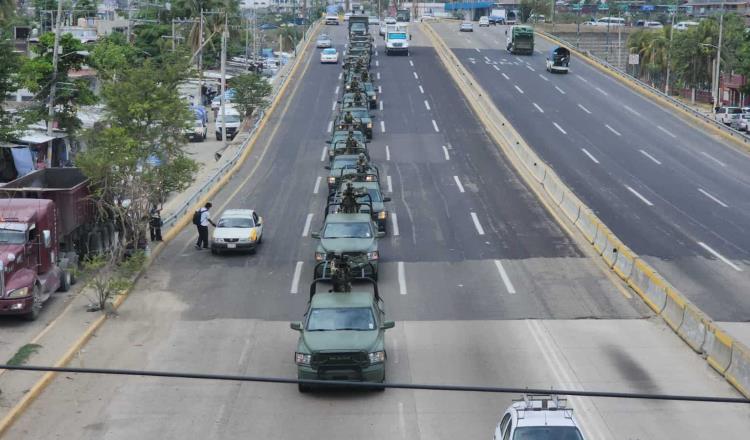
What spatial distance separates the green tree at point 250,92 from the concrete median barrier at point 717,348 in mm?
51082

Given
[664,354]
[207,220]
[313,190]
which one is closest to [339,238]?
[207,220]

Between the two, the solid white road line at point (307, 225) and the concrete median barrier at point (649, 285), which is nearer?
the concrete median barrier at point (649, 285)

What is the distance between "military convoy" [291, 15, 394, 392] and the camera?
774 inches

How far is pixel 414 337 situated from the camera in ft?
79.8

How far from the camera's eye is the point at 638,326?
83.5 feet

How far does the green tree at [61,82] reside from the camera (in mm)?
42312

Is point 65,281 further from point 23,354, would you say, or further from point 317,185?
point 317,185

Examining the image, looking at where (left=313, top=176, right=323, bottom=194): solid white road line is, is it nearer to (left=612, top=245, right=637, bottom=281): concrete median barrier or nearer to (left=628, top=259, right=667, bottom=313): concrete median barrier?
(left=612, top=245, right=637, bottom=281): concrete median barrier

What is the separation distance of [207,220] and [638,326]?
1446 centimetres

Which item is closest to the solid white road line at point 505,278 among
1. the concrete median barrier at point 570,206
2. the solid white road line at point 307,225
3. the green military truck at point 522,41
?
the concrete median barrier at point 570,206

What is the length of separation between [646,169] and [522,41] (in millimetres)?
44780

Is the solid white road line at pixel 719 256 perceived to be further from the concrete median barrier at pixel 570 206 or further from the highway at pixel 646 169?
the concrete median barrier at pixel 570 206

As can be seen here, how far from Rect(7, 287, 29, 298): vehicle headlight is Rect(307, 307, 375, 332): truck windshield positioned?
25.7 feet

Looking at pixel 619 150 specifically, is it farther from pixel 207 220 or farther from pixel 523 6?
pixel 523 6
